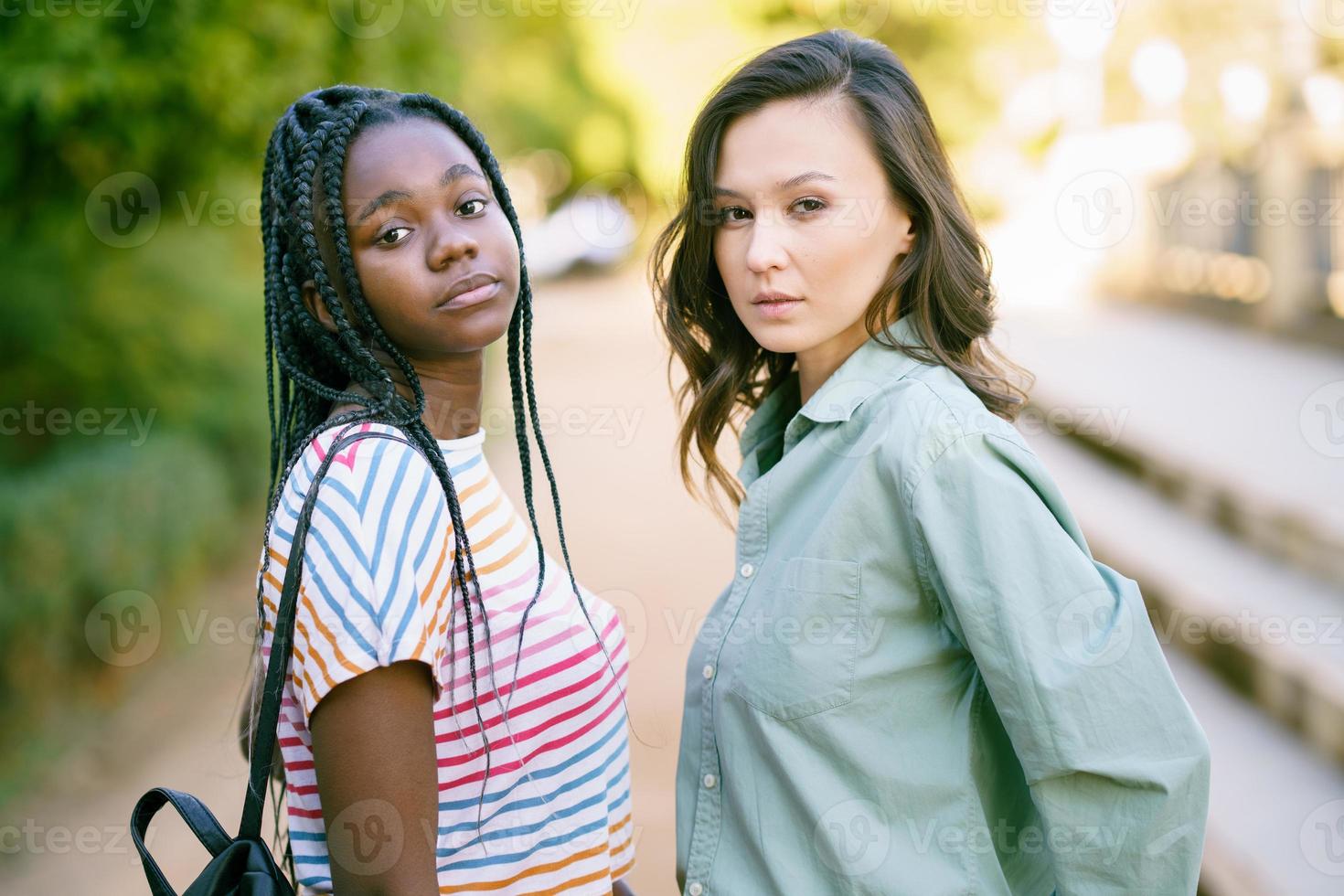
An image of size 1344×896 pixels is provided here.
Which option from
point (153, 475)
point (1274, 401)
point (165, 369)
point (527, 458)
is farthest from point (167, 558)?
point (1274, 401)

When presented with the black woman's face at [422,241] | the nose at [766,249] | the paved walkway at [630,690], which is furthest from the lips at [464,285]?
the paved walkway at [630,690]

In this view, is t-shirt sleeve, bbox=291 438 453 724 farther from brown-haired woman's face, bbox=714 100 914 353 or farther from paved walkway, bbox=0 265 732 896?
paved walkway, bbox=0 265 732 896

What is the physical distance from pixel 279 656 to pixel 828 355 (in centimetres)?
91

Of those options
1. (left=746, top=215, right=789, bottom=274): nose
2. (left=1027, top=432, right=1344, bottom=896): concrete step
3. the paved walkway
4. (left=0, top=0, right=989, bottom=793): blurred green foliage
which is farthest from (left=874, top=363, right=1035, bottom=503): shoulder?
(left=1027, top=432, right=1344, bottom=896): concrete step

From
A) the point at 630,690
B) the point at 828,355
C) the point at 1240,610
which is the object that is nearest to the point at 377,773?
the point at 828,355

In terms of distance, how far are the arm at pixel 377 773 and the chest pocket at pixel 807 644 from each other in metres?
0.48

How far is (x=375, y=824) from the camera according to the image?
4.17ft

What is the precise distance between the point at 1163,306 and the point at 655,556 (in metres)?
9.54

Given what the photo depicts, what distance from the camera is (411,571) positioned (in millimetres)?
1312

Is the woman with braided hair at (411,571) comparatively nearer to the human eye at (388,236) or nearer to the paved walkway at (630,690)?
the human eye at (388,236)

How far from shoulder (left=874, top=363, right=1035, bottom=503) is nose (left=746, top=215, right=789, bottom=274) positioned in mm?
259

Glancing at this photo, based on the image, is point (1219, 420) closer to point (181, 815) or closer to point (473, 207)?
point (473, 207)

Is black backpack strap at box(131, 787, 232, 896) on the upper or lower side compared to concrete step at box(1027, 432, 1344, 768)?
upper

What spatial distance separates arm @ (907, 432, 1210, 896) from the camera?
1.34 meters
